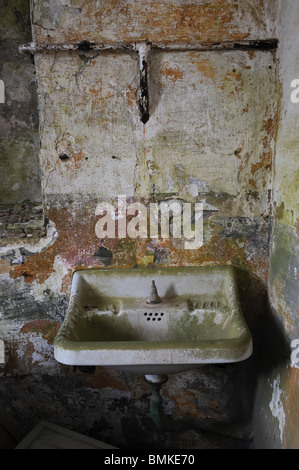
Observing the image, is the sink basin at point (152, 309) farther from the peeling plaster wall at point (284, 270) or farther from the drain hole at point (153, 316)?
the peeling plaster wall at point (284, 270)

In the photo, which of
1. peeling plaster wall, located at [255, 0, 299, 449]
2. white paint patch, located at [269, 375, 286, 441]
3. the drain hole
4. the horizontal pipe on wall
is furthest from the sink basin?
the horizontal pipe on wall

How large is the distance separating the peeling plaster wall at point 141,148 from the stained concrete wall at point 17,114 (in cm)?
42

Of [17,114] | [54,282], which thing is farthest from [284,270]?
[17,114]

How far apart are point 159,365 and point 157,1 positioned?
1.52 m

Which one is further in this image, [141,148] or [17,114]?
[17,114]

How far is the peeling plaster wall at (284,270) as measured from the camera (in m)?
1.38

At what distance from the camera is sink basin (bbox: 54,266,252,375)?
1.43 meters

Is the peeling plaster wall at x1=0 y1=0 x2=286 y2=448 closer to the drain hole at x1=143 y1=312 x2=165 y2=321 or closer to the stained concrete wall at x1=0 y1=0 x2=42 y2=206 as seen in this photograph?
the drain hole at x1=143 y1=312 x2=165 y2=321

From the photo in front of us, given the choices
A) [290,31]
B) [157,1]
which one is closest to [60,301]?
[157,1]

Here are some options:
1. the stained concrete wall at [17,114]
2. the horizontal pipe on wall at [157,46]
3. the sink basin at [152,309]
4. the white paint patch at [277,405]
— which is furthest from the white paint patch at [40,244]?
the white paint patch at [277,405]

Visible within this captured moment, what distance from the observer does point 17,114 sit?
6.46 feet

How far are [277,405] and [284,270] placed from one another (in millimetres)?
590

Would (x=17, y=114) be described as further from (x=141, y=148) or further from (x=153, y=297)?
(x=153, y=297)
